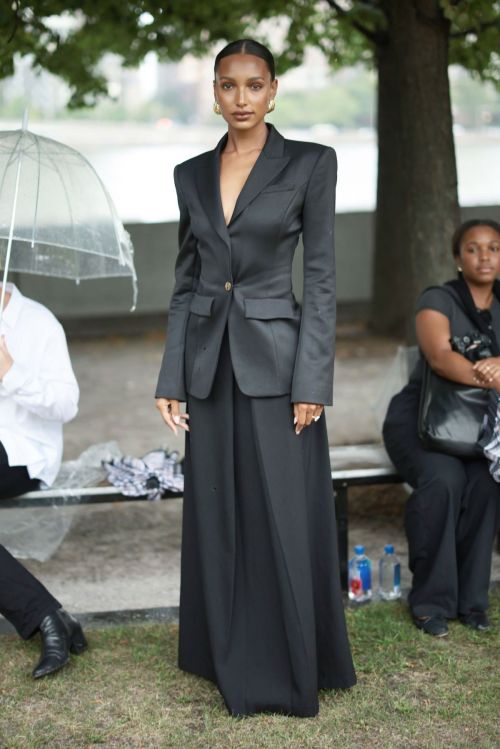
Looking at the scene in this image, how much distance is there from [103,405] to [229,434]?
17.7 feet

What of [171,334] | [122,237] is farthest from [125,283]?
[171,334]

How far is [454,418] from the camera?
466cm

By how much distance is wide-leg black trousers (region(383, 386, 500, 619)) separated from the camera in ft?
15.0

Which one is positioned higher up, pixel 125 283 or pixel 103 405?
pixel 125 283

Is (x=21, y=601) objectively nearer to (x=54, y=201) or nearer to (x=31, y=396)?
(x=31, y=396)

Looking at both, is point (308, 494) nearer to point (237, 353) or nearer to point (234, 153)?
point (237, 353)

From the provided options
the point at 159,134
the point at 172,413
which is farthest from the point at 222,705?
the point at 159,134

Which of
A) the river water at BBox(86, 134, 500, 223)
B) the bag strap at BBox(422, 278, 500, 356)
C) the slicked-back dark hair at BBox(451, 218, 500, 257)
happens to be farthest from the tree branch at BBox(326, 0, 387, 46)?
the river water at BBox(86, 134, 500, 223)

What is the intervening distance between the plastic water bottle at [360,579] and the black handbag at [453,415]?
59 centimetres

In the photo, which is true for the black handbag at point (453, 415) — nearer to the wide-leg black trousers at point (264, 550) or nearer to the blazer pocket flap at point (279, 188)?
the wide-leg black trousers at point (264, 550)

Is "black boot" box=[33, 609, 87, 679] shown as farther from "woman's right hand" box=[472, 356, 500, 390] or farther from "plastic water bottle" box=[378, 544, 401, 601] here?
"woman's right hand" box=[472, 356, 500, 390]

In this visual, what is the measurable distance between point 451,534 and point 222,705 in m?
1.25

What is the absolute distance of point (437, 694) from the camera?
397cm

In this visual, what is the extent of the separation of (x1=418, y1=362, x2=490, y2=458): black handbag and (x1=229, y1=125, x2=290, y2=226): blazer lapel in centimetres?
151
